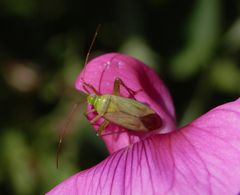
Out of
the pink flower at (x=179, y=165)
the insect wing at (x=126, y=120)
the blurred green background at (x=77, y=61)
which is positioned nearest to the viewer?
the pink flower at (x=179, y=165)

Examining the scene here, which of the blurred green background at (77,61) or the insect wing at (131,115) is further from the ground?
the insect wing at (131,115)

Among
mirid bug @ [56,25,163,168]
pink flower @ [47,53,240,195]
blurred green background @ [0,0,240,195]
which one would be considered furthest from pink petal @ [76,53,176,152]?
blurred green background @ [0,0,240,195]

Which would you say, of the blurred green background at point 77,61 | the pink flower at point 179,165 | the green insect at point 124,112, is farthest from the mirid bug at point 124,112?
the blurred green background at point 77,61

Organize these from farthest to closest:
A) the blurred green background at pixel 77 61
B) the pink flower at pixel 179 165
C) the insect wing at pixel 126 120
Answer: the blurred green background at pixel 77 61, the insect wing at pixel 126 120, the pink flower at pixel 179 165

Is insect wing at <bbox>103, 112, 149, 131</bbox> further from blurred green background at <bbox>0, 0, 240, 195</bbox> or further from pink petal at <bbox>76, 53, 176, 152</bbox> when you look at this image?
blurred green background at <bbox>0, 0, 240, 195</bbox>

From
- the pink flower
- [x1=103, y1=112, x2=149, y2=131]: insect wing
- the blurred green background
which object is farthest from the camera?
the blurred green background

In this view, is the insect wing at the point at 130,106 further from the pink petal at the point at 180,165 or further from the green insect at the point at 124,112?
the pink petal at the point at 180,165

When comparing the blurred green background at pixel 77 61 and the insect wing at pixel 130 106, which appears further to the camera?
the blurred green background at pixel 77 61
